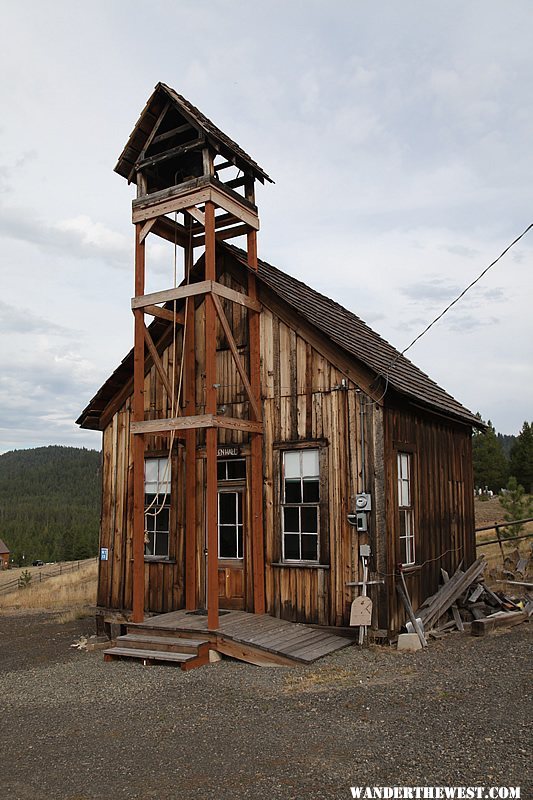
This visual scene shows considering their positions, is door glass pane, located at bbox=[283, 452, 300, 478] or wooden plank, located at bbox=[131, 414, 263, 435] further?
door glass pane, located at bbox=[283, 452, 300, 478]

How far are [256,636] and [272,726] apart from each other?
3141 millimetres

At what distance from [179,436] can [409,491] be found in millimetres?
4384

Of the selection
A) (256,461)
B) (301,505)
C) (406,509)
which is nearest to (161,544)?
(256,461)

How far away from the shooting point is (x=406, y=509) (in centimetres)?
1178

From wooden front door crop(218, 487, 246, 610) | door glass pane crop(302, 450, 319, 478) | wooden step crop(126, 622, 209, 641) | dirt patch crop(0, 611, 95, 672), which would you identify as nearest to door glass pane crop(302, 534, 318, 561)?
door glass pane crop(302, 450, 319, 478)

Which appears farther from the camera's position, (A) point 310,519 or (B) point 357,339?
(B) point 357,339

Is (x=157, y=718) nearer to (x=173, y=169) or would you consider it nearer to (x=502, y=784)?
(x=502, y=784)

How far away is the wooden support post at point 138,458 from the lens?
11.2 metres

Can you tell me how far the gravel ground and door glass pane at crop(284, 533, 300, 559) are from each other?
200cm

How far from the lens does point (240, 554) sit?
12.0 meters

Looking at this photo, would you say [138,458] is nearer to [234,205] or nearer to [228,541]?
[228,541]

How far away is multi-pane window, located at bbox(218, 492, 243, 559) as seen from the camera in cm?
1206

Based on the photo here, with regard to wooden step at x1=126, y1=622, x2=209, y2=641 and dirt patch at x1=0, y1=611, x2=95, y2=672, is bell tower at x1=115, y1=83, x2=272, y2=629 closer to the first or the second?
wooden step at x1=126, y1=622, x2=209, y2=641

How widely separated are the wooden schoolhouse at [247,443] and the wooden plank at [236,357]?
3 cm
